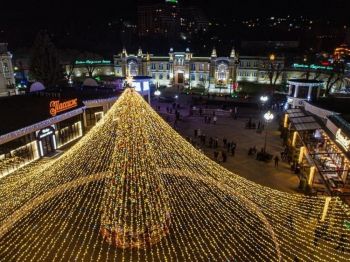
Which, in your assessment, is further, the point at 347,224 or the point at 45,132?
the point at 45,132

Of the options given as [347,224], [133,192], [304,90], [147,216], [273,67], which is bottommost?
[347,224]

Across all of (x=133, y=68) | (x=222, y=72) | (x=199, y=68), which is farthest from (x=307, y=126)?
(x=133, y=68)

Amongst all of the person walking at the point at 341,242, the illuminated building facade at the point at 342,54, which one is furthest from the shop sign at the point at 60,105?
the illuminated building facade at the point at 342,54

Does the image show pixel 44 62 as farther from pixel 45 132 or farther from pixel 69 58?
pixel 69 58

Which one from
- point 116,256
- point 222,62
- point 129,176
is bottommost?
point 116,256

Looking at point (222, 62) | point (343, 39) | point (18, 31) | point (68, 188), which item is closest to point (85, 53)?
point (18, 31)

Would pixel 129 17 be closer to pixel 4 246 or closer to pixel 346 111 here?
pixel 346 111

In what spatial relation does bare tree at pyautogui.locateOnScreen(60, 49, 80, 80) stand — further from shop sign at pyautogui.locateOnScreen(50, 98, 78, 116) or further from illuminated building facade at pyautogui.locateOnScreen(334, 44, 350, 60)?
illuminated building facade at pyautogui.locateOnScreen(334, 44, 350, 60)
